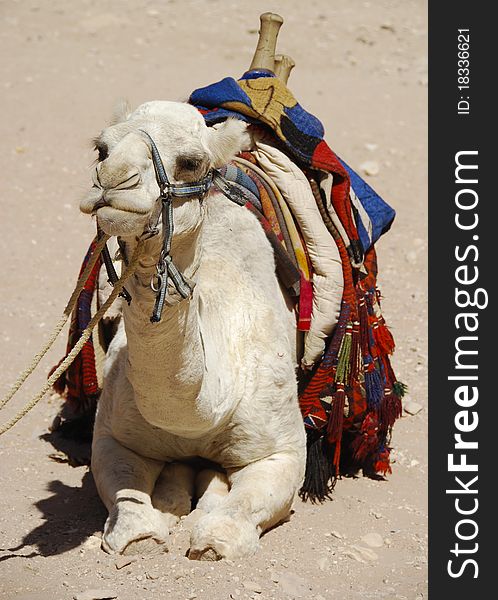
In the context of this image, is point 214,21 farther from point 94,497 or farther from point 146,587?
point 146,587

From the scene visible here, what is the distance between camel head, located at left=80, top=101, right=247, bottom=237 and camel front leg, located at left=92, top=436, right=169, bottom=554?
132cm

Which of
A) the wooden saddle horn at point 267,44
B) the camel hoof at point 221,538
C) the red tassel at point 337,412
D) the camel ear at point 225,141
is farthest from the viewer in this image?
the wooden saddle horn at point 267,44

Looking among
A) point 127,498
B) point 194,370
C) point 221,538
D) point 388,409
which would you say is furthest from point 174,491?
point 388,409

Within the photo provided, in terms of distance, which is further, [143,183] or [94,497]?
[94,497]

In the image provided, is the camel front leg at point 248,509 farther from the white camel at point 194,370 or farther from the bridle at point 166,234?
the bridle at point 166,234

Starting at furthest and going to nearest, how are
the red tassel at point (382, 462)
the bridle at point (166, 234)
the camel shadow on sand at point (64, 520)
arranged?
the red tassel at point (382, 462) → the camel shadow on sand at point (64, 520) → the bridle at point (166, 234)

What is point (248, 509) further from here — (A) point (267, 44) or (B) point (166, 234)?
(A) point (267, 44)

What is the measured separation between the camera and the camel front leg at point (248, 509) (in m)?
4.39

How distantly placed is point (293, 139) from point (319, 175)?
228 millimetres

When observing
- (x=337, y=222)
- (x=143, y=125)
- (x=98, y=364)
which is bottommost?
(x=98, y=364)

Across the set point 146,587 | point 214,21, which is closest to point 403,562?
point 146,587

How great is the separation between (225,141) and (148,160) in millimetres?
470

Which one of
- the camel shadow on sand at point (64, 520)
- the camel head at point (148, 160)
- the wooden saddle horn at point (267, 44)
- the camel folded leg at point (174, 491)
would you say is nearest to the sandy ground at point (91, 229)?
the camel shadow on sand at point (64, 520)

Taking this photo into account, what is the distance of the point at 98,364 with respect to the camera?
5586mm
